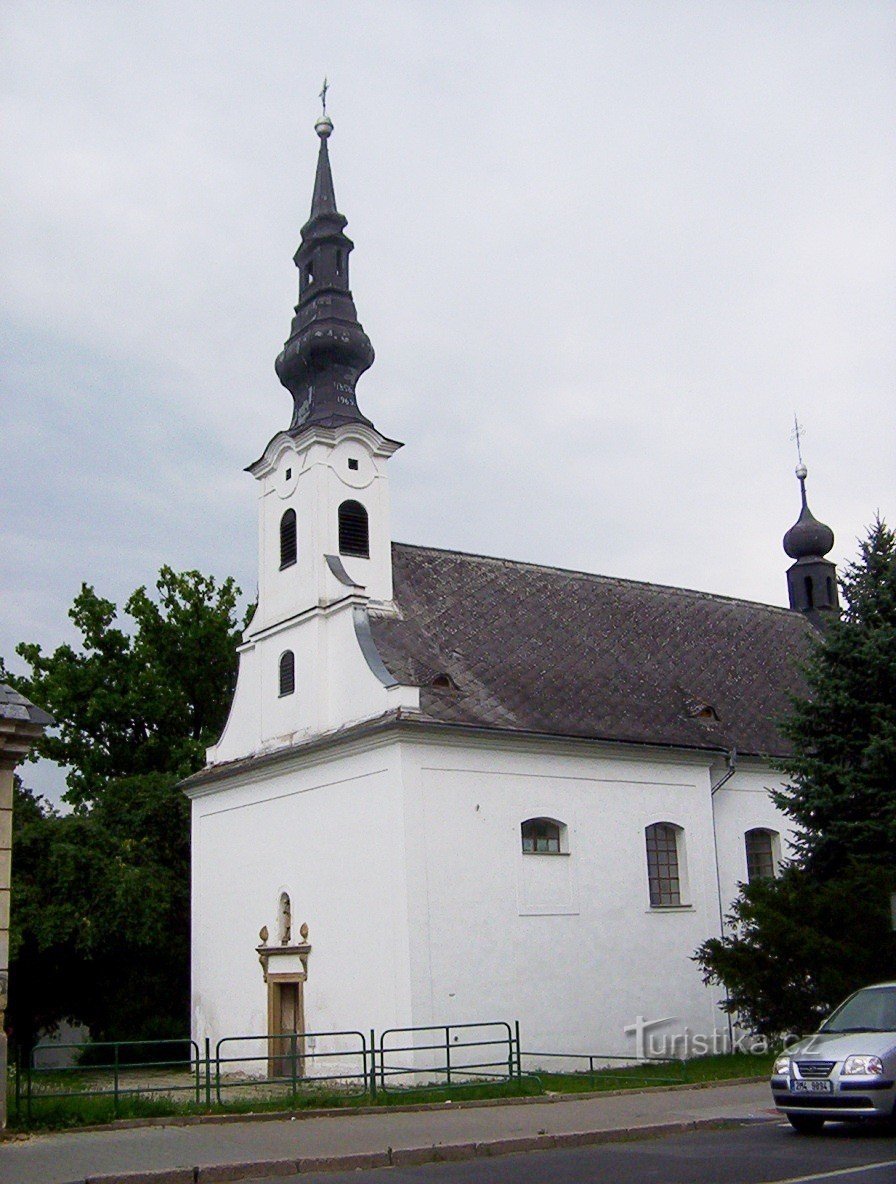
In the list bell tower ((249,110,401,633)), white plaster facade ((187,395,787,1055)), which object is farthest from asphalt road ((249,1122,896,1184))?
bell tower ((249,110,401,633))

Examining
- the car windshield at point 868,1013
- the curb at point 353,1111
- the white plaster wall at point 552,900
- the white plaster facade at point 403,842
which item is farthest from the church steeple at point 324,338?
the car windshield at point 868,1013

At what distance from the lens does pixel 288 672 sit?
89.7 ft

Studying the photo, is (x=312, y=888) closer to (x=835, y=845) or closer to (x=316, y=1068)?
(x=316, y=1068)

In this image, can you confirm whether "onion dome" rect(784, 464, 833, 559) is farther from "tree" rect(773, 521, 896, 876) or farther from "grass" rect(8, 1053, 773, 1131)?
"grass" rect(8, 1053, 773, 1131)

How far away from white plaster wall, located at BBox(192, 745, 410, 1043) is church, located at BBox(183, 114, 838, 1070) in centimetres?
6

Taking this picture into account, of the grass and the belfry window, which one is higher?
the belfry window

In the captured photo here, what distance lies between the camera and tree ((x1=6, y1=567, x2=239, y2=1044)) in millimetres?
29031

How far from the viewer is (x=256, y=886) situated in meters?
26.7

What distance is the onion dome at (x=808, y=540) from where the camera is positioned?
39531 mm

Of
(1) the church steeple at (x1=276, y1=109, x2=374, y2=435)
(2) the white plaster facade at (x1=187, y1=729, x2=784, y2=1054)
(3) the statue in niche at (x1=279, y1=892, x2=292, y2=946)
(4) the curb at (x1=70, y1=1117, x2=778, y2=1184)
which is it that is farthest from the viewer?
(1) the church steeple at (x1=276, y1=109, x2=374, y2=435)

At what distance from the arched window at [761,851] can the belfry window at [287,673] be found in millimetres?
10301

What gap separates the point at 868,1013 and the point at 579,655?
50.4 feet

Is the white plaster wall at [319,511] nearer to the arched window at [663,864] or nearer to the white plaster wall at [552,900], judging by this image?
the white plaster wall at [552,900]

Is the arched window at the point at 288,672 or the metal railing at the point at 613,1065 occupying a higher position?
the arched window at the point at 288,672
